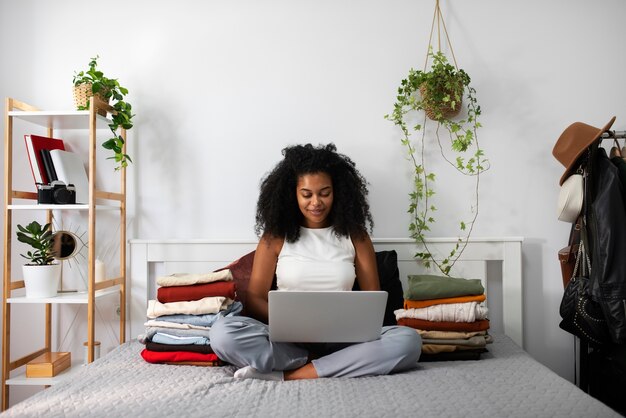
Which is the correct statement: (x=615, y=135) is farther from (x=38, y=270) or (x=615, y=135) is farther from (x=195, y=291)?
(x=38, y=270)

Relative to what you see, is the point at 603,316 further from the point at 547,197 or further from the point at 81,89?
the point at 81,89

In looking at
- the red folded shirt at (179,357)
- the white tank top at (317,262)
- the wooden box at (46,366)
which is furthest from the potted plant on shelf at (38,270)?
the white tank top at (317,262)

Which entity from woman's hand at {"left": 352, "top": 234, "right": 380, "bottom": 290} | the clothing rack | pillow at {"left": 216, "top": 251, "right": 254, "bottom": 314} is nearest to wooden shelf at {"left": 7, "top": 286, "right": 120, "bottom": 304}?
pillow at {"left": 216, "top": 251, "right": 254, "bottom": 314}

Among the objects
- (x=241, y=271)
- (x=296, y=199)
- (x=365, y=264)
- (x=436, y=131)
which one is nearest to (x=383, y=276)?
(x=365, y=264)

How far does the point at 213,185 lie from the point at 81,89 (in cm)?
71

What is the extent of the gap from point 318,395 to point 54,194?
4.79ft

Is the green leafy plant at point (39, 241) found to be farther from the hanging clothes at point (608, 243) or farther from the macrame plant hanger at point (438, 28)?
the hanging clothes at point (608, 243)

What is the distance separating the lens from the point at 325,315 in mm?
1624

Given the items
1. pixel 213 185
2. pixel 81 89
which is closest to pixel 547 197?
pixel 213 185

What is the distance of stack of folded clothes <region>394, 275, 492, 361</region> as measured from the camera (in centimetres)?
191

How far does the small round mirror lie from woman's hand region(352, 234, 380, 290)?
4.14 feet

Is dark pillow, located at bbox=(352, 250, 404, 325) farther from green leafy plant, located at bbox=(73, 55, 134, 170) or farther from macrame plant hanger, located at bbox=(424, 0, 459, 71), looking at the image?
green leafy plant, located at bbox=(73, 55, 134, 170)

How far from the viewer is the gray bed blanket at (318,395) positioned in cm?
133

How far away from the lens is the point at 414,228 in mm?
2408
